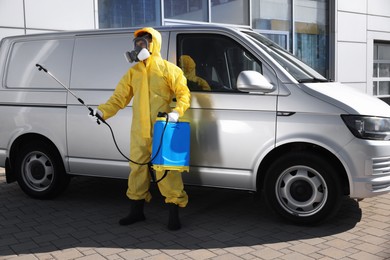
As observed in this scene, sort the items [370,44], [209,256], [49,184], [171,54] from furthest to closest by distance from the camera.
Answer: [370,44], [49,184], [171,54], [209,256]

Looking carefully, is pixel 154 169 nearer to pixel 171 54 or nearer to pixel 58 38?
pixel 171 54

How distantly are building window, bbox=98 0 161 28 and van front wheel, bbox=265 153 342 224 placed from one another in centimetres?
600

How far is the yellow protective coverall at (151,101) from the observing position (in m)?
4.64

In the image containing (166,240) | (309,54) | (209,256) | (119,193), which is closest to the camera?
(209,256)

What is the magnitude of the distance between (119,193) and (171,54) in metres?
2.06

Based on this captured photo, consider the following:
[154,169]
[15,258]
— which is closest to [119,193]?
[154,169]

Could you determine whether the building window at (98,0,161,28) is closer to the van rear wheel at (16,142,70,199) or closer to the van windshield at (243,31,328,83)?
the van rear wheel at (16,142,70,199)

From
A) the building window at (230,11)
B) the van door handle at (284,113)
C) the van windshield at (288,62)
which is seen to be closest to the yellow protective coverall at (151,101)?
the van door handle at (284,113)

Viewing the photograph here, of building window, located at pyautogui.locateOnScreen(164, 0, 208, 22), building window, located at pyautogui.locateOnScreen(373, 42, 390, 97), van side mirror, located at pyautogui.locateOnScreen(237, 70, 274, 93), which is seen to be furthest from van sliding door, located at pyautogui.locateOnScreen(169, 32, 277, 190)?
building window, located at pyautogui.locateOnScreen(373, 42, 390, 97)

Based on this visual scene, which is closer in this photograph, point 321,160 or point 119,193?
point 321,160

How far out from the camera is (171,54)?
16.9 ft

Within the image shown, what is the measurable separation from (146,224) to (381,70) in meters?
12.9

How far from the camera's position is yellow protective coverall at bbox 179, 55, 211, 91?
16.4 feet

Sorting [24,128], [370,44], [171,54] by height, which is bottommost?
[24,128]
